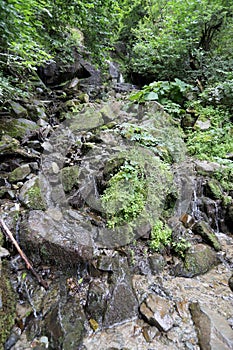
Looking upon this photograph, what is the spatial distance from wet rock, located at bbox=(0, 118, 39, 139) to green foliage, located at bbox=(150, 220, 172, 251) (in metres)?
3.69

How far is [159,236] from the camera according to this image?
3.53 meters

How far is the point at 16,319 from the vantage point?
7.86 ft

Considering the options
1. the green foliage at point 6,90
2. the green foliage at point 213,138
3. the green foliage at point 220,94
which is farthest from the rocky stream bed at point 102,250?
the green foliage at point 220,94

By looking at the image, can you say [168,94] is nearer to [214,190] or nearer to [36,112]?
[214,190]

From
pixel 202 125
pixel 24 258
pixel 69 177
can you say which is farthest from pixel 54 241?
pixel 202 125

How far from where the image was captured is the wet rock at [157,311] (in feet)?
8.53

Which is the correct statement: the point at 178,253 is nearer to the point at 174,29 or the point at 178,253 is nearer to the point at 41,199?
the point at 41,199

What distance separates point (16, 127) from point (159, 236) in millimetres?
4091

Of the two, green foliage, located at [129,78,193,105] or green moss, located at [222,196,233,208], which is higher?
green foliage, located at [129,78,193,105]

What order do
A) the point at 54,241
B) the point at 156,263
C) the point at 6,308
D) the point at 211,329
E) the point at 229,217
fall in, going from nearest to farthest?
the point at 6,308 < the point at 211,329 < the point at 54,241 < the point at 156,263 < the point at 229,217

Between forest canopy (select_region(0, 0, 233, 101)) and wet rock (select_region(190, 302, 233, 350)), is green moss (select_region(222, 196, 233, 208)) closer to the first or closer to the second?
wet rock (select_region(190, 302, 233, 350))

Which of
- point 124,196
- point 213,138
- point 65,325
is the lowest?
point 65,325

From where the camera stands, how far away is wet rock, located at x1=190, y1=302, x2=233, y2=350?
2350 mm

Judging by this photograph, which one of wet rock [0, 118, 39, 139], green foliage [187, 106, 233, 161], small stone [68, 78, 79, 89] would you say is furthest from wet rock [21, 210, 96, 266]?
small stone [68, 78, 79, 89]
